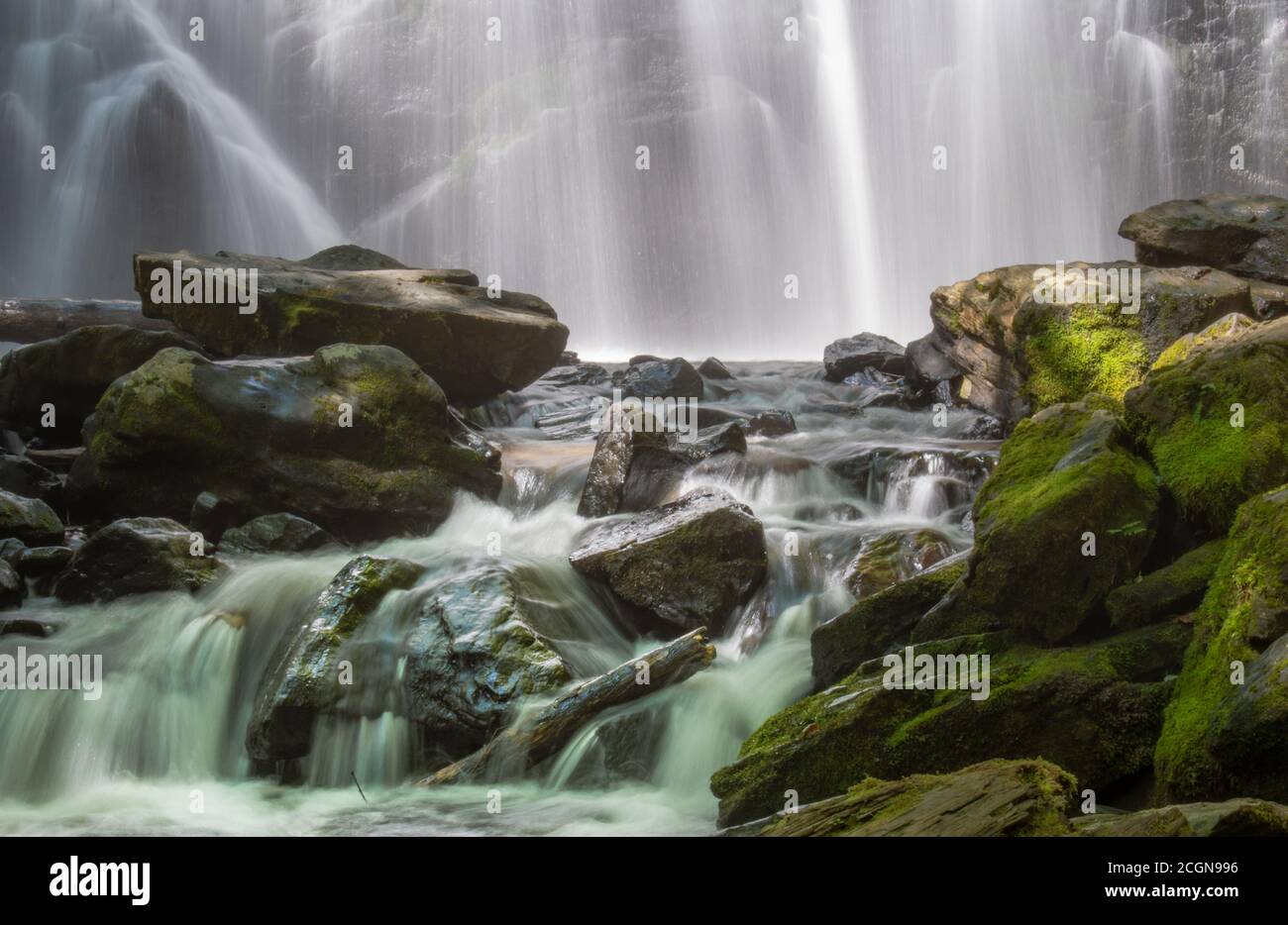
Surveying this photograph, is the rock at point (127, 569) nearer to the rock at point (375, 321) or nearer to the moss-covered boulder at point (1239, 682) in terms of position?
the rock at point (375, 321)

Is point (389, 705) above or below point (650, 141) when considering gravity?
below

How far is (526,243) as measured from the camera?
32875 mm

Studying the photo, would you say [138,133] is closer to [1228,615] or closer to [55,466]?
[55,466]

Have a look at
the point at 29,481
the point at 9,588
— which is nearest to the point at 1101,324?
the point at 9,588

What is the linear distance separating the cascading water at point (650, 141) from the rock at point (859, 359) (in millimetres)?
11365

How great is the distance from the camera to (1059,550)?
225 inches

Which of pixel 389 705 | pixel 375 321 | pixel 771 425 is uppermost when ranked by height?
pixel 375 321

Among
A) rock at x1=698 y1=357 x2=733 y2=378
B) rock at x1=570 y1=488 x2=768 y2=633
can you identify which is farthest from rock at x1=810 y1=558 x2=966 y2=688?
rock at x1=698 y1=357 x2=733 y2=378

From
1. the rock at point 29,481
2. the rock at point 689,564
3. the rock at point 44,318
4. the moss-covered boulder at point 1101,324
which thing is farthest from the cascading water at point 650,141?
the rock at point 689,564

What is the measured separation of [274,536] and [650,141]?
27.7m

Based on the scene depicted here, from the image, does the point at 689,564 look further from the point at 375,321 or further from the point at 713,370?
the point at 713,370

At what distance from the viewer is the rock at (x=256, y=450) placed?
10.2m
